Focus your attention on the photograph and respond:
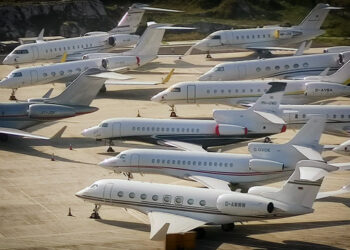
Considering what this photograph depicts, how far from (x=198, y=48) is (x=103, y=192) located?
55.6m

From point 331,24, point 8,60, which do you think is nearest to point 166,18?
point 331,24

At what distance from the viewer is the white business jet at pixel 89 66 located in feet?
257

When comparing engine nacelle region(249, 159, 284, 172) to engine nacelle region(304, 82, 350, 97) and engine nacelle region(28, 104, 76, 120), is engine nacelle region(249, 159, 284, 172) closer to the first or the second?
engine nacelle region(28, 104, 76, 120)

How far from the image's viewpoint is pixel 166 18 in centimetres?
11988

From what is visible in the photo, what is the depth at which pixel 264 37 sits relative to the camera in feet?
328

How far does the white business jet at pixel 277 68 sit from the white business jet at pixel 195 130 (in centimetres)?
1847

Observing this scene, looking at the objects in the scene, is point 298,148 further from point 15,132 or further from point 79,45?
point 79,45

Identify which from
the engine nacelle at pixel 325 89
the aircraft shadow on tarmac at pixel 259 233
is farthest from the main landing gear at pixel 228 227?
the engine nacelle at pixel 325 89

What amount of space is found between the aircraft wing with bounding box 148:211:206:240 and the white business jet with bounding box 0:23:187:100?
2891cm

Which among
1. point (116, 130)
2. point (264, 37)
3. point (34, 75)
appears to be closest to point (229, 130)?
point (116, 130)

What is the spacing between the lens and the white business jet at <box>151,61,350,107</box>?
70.0m

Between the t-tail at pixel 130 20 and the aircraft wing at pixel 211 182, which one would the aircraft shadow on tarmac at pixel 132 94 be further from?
A: the aircraft wing at pixel 211 182

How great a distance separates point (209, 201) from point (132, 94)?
39.9 m

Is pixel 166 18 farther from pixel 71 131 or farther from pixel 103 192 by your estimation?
pixel 103 192
